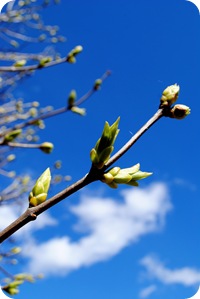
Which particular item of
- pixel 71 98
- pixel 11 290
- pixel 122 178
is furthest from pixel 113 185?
pixel 71 98

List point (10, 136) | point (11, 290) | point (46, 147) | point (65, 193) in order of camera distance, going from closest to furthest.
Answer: point (65, 193) → point (10, 136) → point (11, 290) → point (46, 147)

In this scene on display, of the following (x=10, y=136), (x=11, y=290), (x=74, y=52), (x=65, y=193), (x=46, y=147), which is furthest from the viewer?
(x=74, y=52)

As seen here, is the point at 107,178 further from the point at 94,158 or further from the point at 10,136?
the point at 10,136

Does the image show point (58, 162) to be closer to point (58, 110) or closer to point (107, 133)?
point (58, 110)

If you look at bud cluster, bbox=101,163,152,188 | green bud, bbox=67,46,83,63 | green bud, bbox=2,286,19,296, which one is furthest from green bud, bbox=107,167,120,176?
green bud, bbox=67,46,83,63

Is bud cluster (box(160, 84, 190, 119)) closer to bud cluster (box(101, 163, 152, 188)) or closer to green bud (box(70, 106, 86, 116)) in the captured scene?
bud cluster (box(101, 163, 152, 188))

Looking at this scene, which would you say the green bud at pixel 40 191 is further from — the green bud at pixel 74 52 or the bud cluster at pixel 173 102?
the green bud at pixel 74 52
